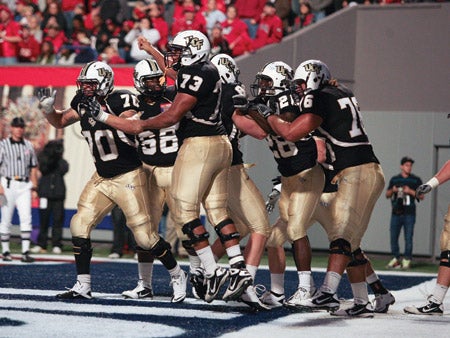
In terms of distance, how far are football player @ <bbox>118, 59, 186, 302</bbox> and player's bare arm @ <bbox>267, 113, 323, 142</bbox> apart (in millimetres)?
1312

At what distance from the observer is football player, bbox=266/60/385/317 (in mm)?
7258

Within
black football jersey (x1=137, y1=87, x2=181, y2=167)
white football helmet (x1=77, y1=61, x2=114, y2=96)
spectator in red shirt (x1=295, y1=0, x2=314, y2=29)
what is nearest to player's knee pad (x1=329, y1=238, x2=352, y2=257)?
black football jersey (x1=137, y1=87, x2=181, y2=167)

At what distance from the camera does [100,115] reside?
7457 millimetres

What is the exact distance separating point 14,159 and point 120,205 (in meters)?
4.70

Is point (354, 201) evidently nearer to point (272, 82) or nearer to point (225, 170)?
point (225, 170)

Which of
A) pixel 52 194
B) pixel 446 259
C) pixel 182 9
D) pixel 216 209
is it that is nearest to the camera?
pixel 216 209

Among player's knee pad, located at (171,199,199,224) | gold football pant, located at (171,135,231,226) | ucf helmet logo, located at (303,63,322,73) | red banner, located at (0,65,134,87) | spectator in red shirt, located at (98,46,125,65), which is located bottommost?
player's knee pad, located at (171,199,199,224)

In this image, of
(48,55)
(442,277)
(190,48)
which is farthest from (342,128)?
(48,55)

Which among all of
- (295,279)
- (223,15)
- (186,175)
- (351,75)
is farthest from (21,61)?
(186,175)

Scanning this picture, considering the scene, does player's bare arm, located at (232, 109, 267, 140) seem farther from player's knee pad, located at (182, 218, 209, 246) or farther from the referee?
the referee

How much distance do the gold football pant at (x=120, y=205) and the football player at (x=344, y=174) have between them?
136 cm

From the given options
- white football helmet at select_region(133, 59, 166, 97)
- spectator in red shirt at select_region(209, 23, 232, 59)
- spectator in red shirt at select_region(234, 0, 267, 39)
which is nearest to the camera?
white football helmet at select_region(133, 59, 166, 97)

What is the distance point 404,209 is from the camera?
14109 millimetres

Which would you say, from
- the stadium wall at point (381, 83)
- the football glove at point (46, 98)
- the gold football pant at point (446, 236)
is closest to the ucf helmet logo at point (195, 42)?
the football glove at point (46, 98)
